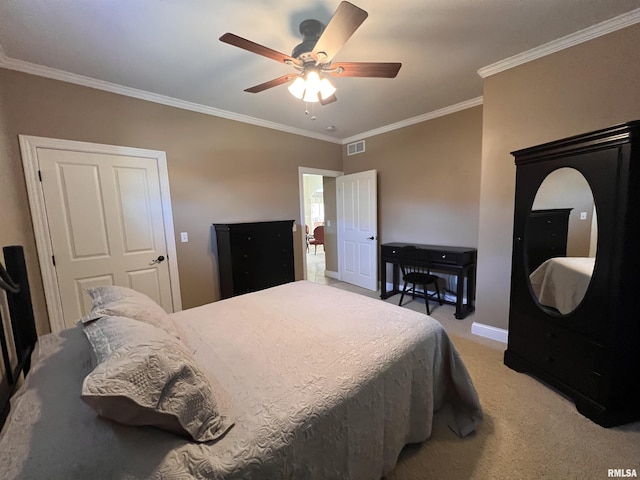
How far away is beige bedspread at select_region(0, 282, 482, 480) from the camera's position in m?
0.69

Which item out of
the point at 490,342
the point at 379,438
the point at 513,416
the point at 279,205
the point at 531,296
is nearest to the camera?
the point at 379,438

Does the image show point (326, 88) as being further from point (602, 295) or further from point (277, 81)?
point (602, 295)

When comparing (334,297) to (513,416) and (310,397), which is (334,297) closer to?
(310,397)

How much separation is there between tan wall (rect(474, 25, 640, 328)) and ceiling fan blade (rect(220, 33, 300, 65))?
200 cm

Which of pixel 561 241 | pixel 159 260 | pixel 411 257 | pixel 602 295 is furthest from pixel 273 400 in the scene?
pixel 411 257

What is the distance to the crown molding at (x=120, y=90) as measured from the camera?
2.01 meters

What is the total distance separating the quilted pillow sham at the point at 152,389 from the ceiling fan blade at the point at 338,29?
1.58 metres

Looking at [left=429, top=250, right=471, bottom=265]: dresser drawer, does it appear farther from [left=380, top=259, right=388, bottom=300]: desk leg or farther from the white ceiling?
the white ceiling

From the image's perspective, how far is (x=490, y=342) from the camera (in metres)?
2.56

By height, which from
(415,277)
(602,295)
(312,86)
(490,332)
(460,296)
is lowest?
(490,332)

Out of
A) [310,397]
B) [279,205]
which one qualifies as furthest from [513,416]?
A: [279,205]

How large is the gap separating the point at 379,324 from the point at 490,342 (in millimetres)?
1812

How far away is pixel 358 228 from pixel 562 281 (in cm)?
285

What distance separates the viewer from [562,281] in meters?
1.84
